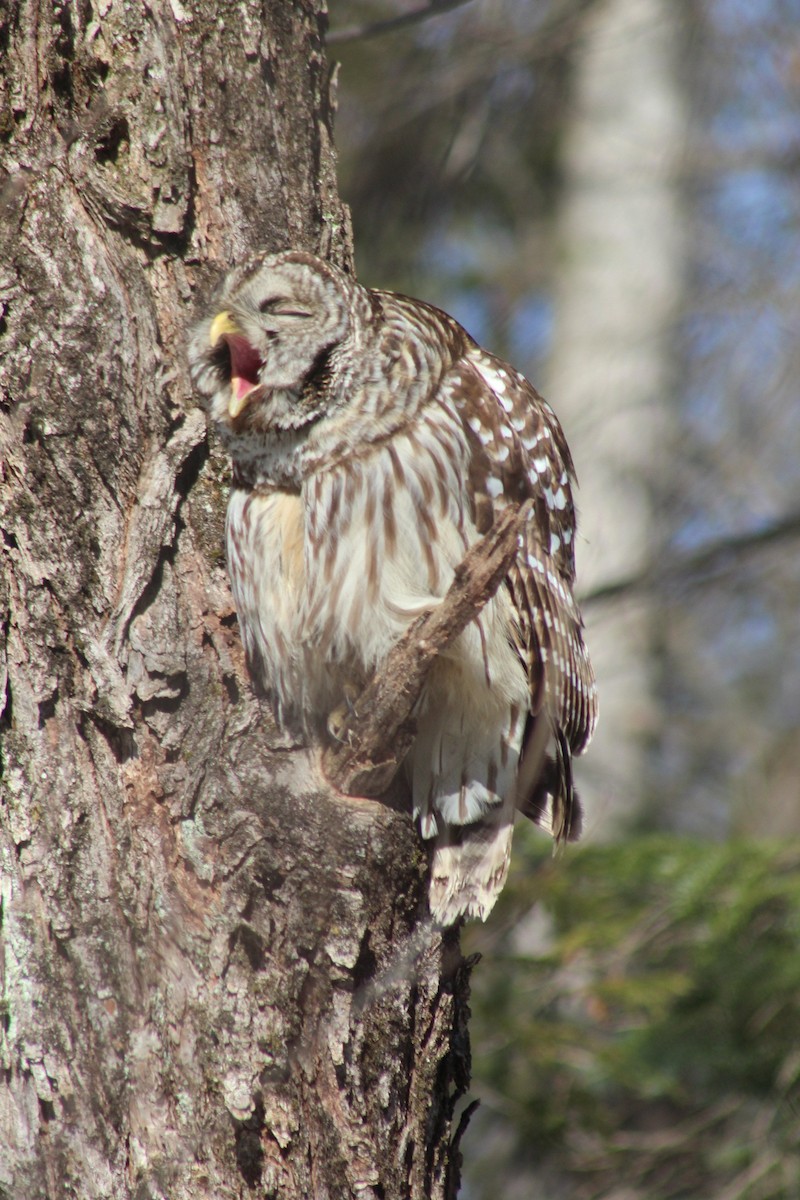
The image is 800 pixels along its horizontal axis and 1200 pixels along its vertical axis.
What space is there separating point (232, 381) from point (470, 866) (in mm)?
1162

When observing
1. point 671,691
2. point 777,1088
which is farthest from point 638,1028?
point 671,691

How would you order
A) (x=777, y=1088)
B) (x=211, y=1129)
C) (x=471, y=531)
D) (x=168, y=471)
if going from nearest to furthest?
(x=211, y=1129)
(x=168, y=471)
(x=471, y=531)
(x=777, y=1088)

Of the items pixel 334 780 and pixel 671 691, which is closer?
pixel 334 780

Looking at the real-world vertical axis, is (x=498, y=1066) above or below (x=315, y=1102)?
above

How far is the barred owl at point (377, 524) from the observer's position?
254cm

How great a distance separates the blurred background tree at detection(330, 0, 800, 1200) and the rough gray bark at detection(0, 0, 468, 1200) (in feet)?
4.27

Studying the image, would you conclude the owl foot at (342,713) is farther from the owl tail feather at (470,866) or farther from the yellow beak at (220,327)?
the yellow beak at (220,327)

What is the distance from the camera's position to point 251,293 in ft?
8.24

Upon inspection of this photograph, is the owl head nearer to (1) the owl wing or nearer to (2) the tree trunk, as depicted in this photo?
(1) the owl wing

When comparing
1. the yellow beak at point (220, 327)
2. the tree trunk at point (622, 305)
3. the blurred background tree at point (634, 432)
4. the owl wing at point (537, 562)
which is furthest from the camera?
the tree trunk at point (622, 305)

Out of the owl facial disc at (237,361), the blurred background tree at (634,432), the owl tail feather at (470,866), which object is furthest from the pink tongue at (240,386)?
the blurred background tree at (634,432)

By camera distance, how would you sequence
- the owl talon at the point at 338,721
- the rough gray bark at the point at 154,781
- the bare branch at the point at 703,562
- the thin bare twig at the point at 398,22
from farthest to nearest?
the bare branch at the point at 703,562 → the thin bare twig at the point at 398,22 → the owl talon at the point at 338,721 → the rough gray bark at the point at 154,781

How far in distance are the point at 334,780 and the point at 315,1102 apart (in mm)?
573

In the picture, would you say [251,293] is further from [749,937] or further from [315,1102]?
[749,937]
